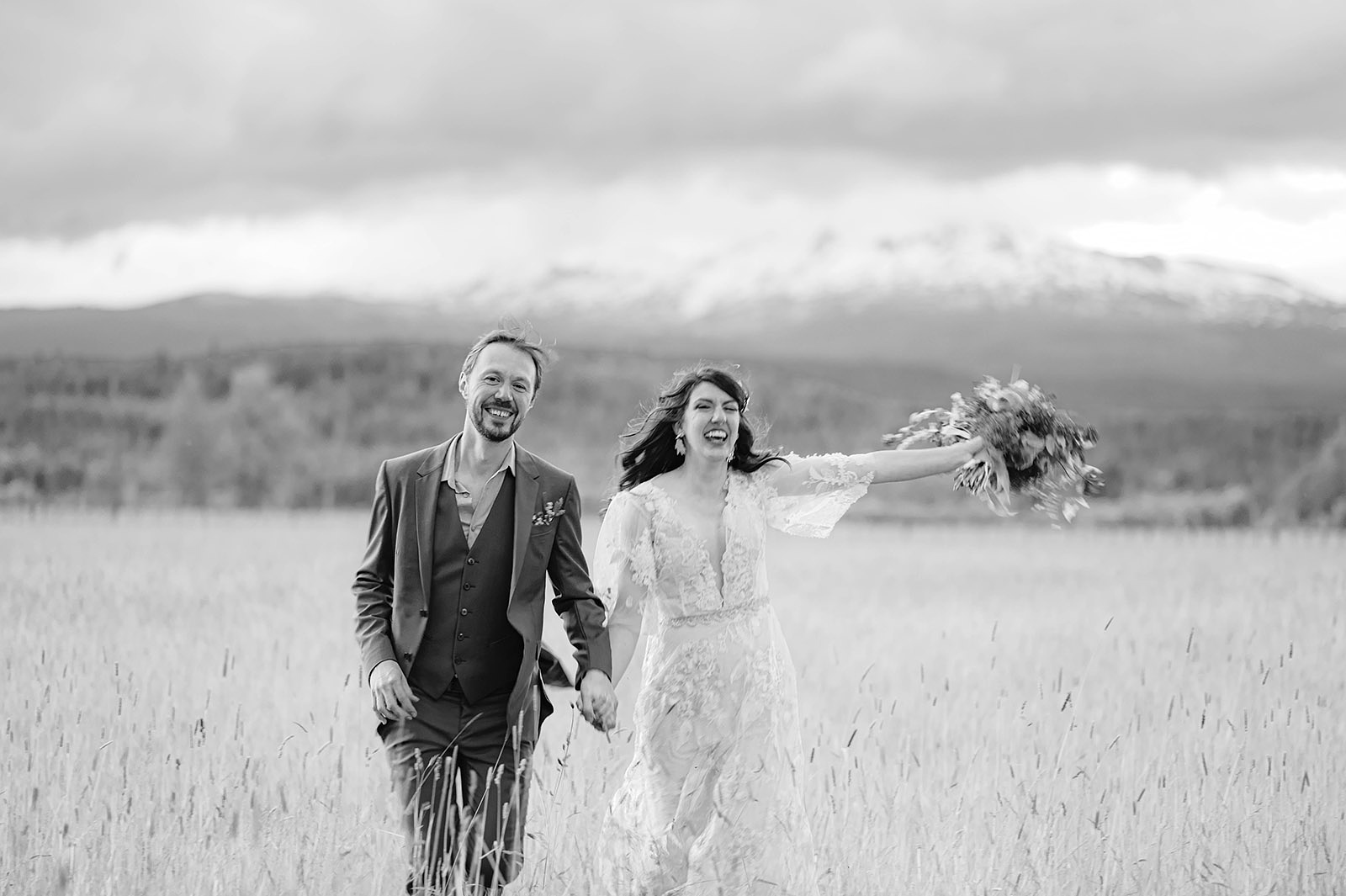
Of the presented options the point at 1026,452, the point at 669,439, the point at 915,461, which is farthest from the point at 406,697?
the point at 1026,452

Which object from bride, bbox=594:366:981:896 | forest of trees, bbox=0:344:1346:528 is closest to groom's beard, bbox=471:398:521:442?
bride, bbox=594:366:981:896

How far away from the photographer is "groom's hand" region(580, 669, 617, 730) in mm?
4559

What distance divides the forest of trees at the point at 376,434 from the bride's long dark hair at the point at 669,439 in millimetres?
29432

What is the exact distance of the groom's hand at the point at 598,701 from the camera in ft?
15.0

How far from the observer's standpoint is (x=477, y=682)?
4.64 meters

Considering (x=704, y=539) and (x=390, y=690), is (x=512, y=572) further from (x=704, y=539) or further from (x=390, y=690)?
(x=704, y=539)

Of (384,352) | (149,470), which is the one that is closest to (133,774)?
(149,470)

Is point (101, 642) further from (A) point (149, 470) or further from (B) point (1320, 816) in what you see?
(A) point (149, 470)

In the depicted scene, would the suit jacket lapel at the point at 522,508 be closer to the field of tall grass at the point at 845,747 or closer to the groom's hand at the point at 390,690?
the groom's hand at the point at 390,690

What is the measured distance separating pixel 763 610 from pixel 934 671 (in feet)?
19.9

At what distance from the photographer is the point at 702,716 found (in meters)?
4.97

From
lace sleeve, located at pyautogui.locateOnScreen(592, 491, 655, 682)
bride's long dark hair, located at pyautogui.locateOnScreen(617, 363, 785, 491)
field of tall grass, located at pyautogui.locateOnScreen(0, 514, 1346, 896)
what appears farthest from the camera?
bride's long dark hair, located at pyautogui.locateOnScreen(617, 363, 785, 491)

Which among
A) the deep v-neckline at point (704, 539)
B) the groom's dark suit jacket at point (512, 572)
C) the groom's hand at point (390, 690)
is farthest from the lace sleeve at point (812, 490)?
the groom's hand at point (390, 690)

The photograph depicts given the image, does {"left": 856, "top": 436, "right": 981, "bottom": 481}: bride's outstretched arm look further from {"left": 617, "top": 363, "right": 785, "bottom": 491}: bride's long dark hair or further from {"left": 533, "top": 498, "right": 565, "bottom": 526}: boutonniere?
{"left": 533, "top": 498, "right": 565, "bottom": 526}: boutonniere
